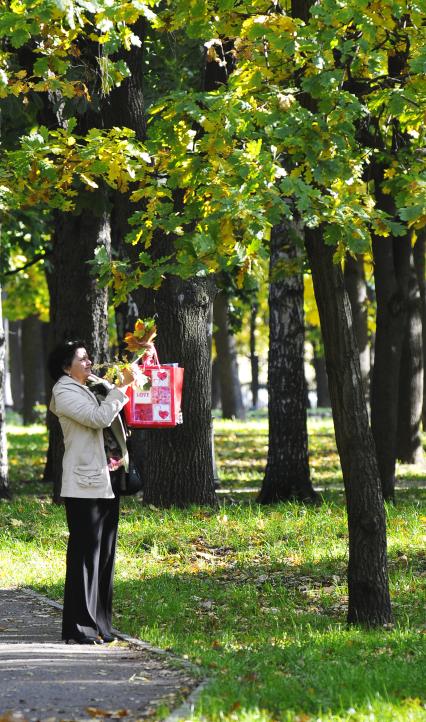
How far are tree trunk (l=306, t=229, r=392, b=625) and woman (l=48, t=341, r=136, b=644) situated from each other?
154 centimetres

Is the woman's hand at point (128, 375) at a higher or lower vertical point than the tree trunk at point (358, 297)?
lower

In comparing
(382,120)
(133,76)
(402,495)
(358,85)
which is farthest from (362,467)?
(402,495)

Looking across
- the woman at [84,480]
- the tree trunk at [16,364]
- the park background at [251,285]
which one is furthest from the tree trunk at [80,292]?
the tree trunk at [16,364]

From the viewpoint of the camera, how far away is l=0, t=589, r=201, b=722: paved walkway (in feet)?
20.5

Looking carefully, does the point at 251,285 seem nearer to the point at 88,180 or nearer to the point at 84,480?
the point at 88,180

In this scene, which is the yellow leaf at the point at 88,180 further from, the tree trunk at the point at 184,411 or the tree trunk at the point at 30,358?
the tree trunk at the point at 30,358

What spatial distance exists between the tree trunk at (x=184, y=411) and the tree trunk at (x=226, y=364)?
14796 mm

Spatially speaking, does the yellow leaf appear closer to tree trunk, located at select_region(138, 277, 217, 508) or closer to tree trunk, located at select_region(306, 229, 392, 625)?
tree trunk, located at select_region(306, 229, 392, 625)

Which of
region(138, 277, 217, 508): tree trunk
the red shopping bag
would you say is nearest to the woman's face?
the red shopping bag

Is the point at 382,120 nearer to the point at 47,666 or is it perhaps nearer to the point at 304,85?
the point at 304,85

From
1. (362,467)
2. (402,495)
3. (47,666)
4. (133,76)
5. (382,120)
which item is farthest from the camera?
(402,495)

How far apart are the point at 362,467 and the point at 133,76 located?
652 centimetres

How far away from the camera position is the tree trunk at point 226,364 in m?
30.9

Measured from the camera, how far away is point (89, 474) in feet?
26.9
